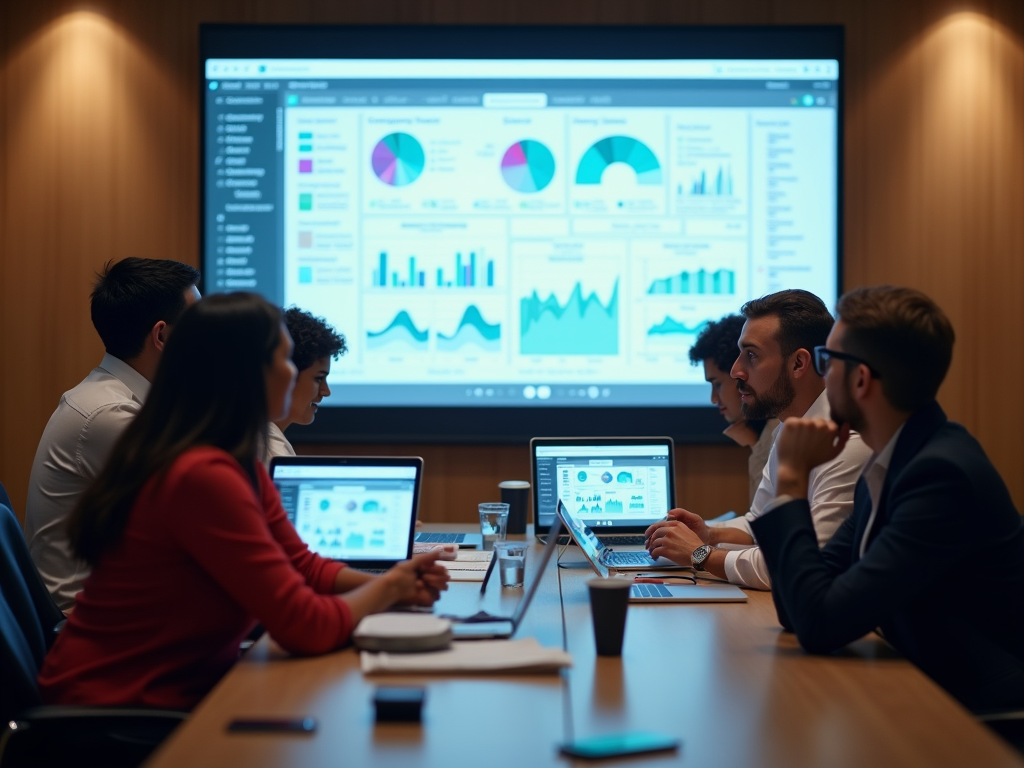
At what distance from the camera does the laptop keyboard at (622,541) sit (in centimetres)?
293

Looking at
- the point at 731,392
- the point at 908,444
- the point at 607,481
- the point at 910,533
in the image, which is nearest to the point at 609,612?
the point at 910,533

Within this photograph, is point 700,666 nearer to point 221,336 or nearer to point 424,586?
point 424,586

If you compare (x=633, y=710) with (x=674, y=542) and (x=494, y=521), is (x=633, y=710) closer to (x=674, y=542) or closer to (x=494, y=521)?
(x=674, y=542)

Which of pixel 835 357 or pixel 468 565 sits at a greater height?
pixel 835 357

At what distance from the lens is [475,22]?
422cm

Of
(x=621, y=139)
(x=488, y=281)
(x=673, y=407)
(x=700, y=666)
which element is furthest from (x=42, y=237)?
(x=700, y=666)

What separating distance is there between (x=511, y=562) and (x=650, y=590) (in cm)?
32

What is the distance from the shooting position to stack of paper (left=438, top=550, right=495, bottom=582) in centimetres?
238

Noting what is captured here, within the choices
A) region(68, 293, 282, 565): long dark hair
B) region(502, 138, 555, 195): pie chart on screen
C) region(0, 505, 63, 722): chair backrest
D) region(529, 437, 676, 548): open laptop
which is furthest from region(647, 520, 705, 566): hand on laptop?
region(502, 138, 555, 195): pie chart on screen

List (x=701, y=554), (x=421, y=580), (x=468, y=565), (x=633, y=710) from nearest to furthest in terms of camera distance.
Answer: (x=633, y=710), (x=421, y=580), (x=701, y=554), (x=468, y=565)

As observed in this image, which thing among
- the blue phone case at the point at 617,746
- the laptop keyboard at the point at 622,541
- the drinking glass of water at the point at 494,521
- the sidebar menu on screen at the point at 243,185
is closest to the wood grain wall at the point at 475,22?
the sidebar menu on screen at the point at 243,185

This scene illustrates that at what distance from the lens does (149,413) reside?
1.66 meters

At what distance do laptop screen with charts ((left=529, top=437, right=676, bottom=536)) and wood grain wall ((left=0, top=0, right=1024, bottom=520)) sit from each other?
1128 millimetres

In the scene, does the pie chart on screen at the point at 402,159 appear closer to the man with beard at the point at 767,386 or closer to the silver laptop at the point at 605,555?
the man with beard at the point at 767,386
